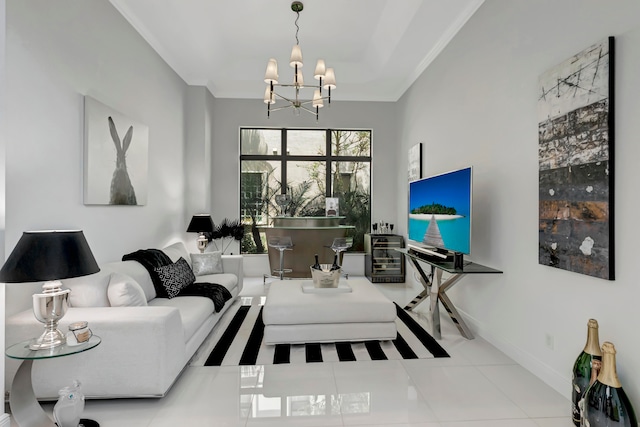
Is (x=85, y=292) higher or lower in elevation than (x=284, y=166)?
lower

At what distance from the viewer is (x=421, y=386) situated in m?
2.52

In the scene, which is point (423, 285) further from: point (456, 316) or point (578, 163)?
point (578, 163)

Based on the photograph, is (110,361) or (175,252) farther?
(175,252)

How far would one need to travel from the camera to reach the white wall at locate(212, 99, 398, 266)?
20.9 ft

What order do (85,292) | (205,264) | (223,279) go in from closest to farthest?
(85,292) → (223,279) → (205,264)

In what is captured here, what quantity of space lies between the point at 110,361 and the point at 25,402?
1.38 ft

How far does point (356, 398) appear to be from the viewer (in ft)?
7.77

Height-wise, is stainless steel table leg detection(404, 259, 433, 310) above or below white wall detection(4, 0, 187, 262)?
below

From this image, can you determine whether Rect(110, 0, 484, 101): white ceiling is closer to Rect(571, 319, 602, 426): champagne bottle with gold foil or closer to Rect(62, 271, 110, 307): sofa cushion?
Rect(62, 271, 110, 307): sofa cushion

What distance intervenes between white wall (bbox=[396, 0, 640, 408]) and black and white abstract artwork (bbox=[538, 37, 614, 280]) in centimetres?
6

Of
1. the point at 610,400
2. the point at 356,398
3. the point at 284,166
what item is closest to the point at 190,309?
the point at 356,398

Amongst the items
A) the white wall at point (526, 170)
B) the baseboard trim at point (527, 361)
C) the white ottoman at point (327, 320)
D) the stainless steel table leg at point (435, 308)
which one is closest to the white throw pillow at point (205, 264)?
the white ottoman at point (327, 320)

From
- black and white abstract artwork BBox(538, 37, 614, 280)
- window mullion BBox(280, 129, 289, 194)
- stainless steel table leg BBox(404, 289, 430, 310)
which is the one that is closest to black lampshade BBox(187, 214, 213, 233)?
window mullion BBox(280, 129, 289, 194)

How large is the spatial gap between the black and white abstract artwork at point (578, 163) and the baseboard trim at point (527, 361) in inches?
30.1
